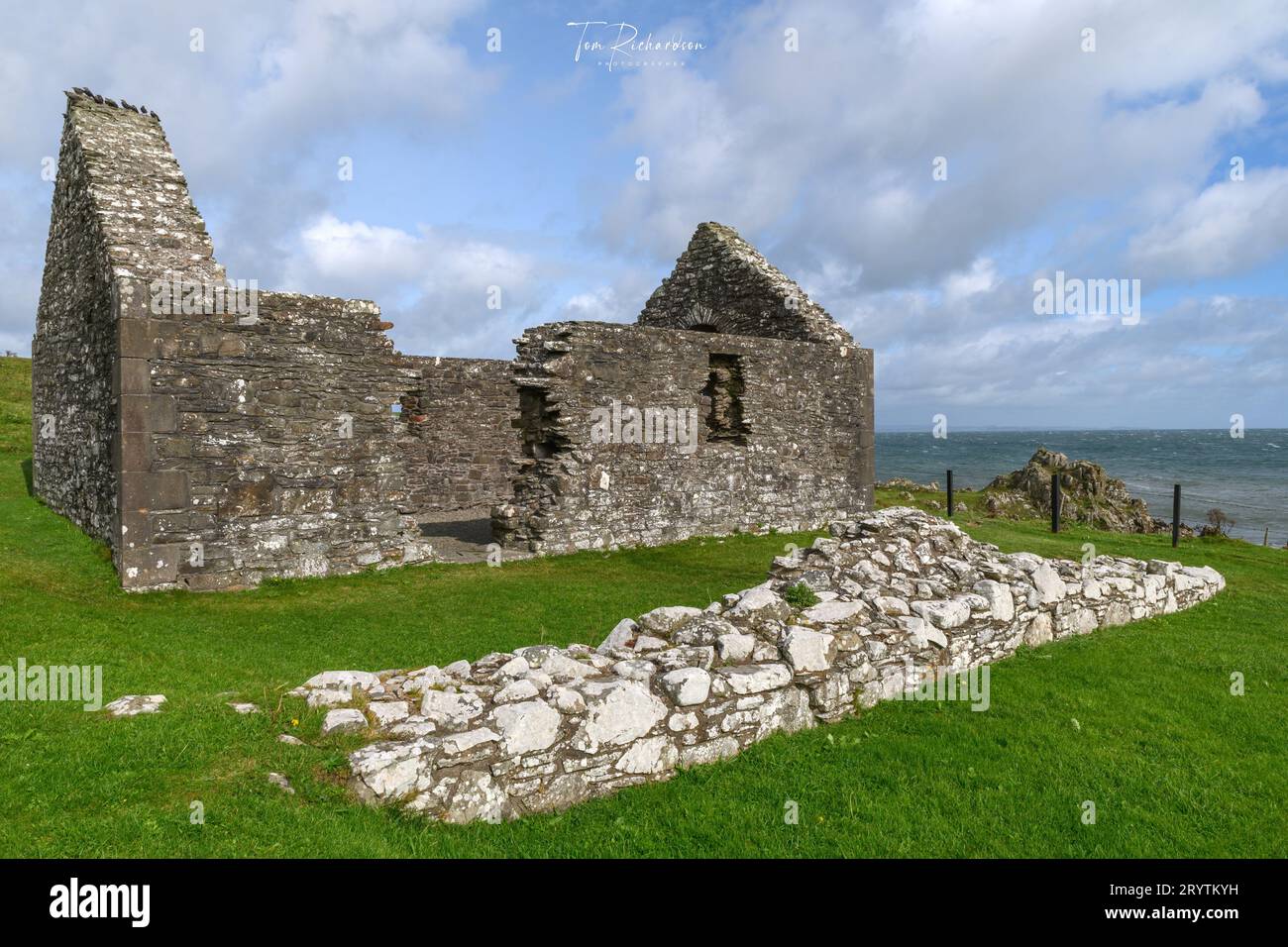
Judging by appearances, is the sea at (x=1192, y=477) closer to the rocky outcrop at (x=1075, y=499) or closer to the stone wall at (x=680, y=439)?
the rocky outcrop at (x=1075, y=499)

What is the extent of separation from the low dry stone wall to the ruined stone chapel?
6.37 metres

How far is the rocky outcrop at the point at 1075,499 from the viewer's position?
23.0 meters

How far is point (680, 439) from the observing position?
51.9 ft

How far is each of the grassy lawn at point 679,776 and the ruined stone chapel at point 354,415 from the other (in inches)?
65.6

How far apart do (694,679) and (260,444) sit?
26.6 ft

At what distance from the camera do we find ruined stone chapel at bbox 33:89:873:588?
10328mm

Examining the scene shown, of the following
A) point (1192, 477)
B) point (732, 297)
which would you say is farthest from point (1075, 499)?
point (1192, 477)

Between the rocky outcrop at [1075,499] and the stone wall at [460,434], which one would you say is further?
the rocky outcrop at [1075,499]

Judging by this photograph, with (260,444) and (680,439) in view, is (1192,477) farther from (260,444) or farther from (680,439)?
(260,444)

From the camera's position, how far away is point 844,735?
19.2ft

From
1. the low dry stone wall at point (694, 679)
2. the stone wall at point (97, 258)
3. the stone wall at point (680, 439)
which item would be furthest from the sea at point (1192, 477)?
the stone wall at point (97, 258)
